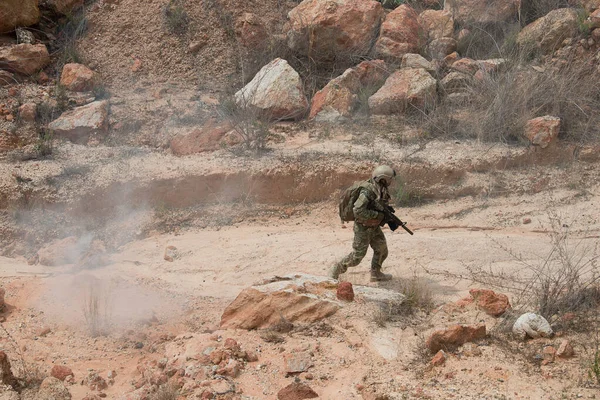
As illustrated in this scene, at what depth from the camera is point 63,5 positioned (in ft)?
40.4

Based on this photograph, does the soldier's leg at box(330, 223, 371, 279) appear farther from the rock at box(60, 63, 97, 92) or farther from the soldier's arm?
the rock at box(60, 63, 97, 92)

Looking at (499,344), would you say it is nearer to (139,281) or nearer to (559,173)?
(139,281)

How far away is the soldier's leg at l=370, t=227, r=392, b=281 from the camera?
6926 mm

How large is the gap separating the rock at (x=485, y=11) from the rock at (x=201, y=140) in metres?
5.03

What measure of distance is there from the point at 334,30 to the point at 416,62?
5.25 feet

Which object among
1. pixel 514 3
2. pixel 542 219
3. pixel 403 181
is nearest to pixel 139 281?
pixel 403 181

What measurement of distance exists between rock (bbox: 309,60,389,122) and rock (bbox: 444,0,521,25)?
82.3 inches

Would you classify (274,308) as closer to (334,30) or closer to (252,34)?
(334,30)

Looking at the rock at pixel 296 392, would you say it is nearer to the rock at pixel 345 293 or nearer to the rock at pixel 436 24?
the rock at pixel 345 293

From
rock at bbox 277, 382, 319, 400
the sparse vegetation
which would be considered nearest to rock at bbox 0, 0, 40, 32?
the sparse vegetation

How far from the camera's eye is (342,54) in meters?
11.9

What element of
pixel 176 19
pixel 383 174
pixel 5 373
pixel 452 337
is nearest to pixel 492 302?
pixel 452 337

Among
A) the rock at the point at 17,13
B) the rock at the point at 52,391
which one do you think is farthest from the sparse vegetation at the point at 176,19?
the rock at the point at 52,391

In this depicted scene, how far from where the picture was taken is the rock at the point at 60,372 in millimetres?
5461
